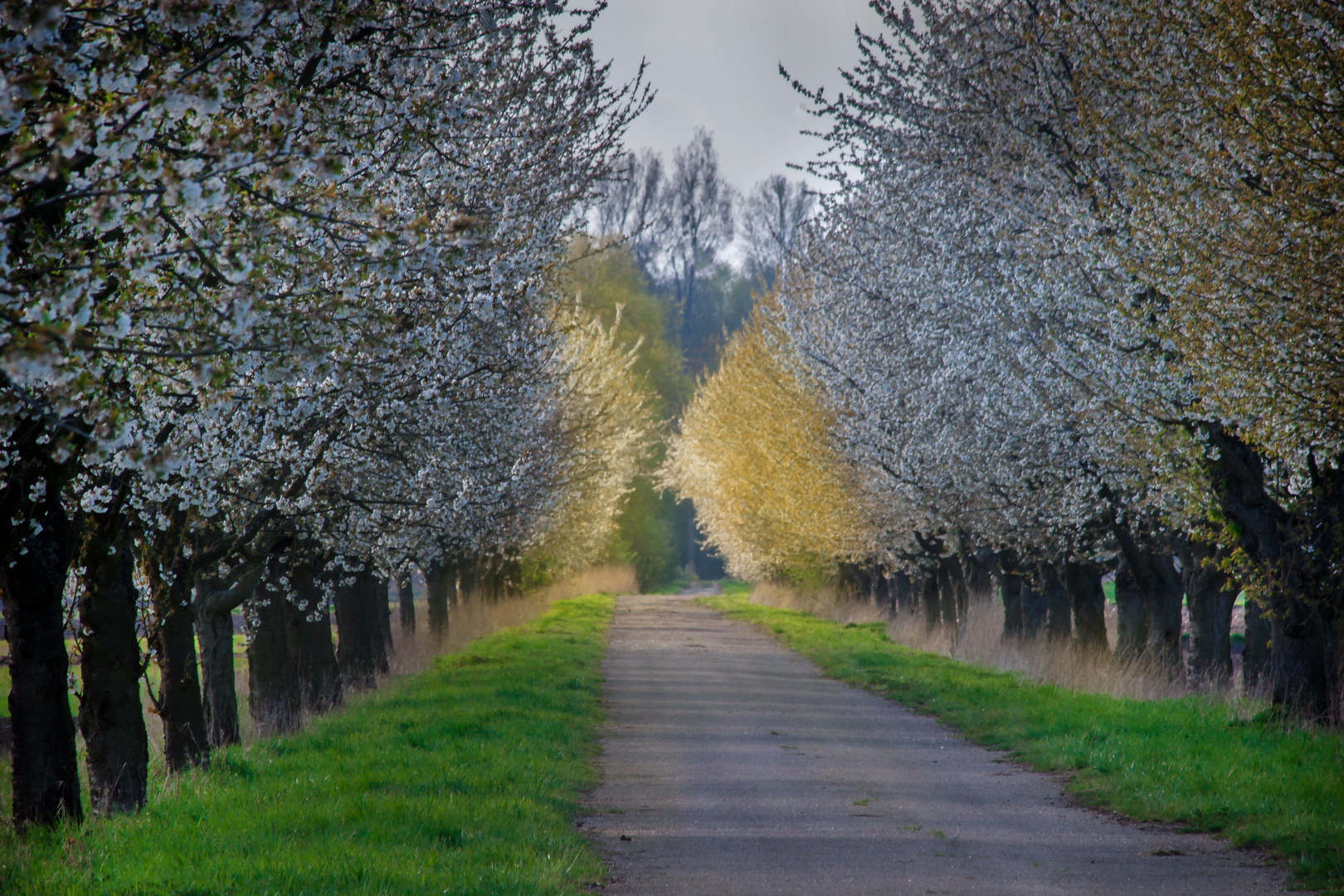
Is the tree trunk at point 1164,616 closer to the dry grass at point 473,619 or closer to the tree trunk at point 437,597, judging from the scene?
the dry grass at point 473,619

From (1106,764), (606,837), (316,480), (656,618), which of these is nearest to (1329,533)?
(1106,764)

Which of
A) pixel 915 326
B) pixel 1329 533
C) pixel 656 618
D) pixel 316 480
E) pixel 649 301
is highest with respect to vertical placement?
pixel 649 301

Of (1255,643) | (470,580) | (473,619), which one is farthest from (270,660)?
(470,580)

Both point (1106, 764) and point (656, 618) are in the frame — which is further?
point (656, 618)

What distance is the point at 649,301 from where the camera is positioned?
1834 inches

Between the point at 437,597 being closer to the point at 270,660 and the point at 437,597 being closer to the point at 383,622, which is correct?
the point at 383,622

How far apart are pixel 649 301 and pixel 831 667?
2976 centimetres

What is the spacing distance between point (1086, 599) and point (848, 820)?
40.2 ft

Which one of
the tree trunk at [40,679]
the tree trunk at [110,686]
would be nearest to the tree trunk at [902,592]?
the tree trunk at [110,686]

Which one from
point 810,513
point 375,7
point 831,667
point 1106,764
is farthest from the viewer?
point 810,513

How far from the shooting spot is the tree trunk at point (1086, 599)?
18.3 meters

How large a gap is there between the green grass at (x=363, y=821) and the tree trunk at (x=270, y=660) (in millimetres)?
1213

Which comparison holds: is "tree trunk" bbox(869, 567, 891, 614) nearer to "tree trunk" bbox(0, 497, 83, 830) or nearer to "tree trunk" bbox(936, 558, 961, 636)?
"tree trunk" bbox(936, 558, 961, 636)

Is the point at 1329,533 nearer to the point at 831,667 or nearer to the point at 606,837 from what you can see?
the point at 606,837
